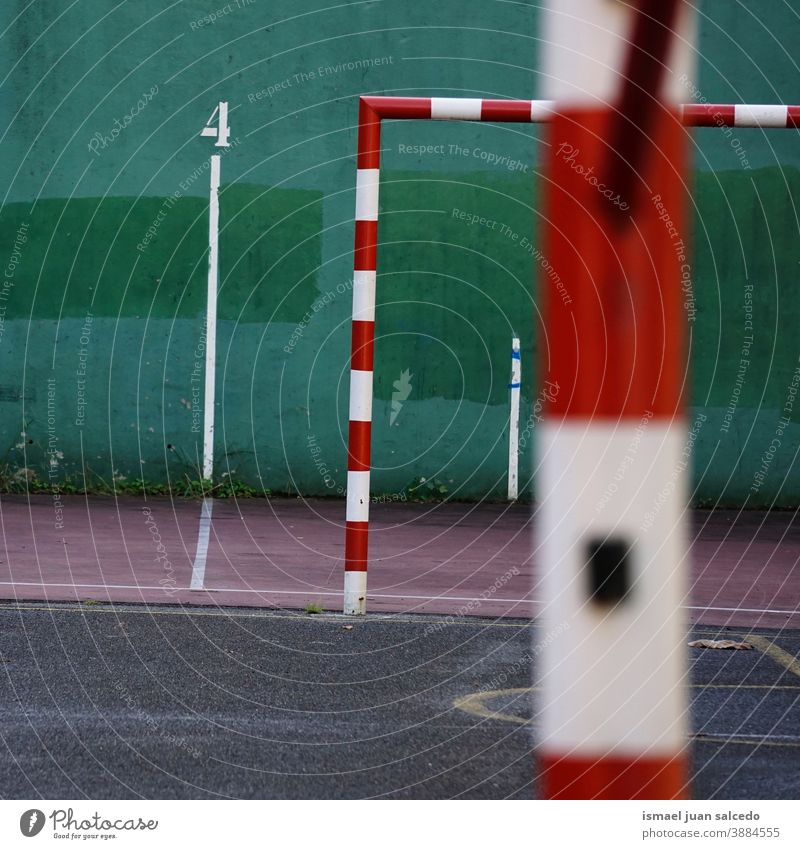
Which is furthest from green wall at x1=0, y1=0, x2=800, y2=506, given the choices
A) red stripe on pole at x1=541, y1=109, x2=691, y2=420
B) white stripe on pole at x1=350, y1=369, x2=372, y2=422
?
red stripe on pole at x1=541, y1=109, x2=691, y2=420

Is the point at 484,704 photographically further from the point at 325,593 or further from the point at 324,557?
the point at 324,557

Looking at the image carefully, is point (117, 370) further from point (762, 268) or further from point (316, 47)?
point (762, 268)

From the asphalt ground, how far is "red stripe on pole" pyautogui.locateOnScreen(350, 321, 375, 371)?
117 centimetres

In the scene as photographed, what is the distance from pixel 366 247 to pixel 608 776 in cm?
513

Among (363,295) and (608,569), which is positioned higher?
(363,295)

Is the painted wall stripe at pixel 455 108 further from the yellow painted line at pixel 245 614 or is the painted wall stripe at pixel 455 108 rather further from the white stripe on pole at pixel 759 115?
the yellow painted line at pixel 245 614

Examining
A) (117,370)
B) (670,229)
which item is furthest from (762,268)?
(670,229)

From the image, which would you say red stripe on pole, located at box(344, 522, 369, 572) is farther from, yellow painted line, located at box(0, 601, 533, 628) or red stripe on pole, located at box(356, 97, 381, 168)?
red stripe on pole, located at box(356, 97, 381, 168)

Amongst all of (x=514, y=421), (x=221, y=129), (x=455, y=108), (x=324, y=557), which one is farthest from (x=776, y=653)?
(x=221, y=129)

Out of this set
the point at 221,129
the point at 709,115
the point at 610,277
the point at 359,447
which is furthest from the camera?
the point at 221,129

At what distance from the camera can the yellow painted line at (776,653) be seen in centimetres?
552

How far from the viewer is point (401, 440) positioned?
1215cm

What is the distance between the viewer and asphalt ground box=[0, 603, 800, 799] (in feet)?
11.8

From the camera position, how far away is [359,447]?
6.43 meters
